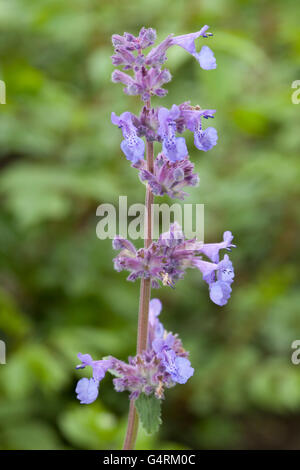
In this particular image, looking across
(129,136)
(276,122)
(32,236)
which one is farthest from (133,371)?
(276,122)

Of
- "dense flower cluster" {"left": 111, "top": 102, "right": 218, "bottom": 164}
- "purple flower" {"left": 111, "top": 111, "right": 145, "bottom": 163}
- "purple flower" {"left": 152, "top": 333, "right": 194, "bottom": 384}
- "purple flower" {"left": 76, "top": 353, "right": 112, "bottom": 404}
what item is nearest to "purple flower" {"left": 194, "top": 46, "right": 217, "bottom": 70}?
"dense flower cluster" {"left": 111, "top": 102, "right": 218, "bottom": 164}

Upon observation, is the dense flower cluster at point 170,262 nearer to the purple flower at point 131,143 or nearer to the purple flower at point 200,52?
the purple flower at point 131,143

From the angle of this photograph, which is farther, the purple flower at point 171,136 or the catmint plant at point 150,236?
the catmint plant at point 150,236

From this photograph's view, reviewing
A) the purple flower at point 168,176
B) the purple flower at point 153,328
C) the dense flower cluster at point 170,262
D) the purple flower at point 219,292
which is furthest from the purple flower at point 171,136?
the purple flower at point 153,328

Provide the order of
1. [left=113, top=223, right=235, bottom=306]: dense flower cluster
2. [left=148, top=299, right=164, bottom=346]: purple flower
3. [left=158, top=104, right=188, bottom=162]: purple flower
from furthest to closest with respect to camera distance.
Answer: [left=148, top=299, right=164, bottom=346]: purple flower
[left=113, top=223, right=235, bottom=306]: dense flower cluster
[left=158, top=104, right=188, bottom=162]: purple flower

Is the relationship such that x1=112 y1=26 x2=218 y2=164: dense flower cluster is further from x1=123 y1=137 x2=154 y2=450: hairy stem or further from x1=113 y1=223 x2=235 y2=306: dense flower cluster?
x1=113 y1=223 x2=235 y2=306: dense flower cluster

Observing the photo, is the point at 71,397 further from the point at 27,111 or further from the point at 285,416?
the point at 27,111

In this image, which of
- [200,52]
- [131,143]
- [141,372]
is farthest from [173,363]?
[200,52]
